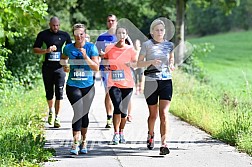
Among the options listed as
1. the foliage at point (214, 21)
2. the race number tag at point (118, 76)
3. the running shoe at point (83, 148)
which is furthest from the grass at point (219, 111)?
the foliage at point (214, 21)

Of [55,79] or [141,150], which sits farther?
[55,79]

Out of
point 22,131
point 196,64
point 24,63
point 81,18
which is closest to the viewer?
point 22,131

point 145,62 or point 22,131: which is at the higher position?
point 145,62

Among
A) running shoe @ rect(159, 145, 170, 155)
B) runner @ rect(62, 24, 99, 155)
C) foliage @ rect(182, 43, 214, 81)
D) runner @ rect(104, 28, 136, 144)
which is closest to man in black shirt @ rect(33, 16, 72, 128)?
runner @ rect(104, 28, 136, 144)

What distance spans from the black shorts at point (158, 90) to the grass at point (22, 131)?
1.72 metres

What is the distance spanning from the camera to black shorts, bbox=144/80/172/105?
8.82 metres

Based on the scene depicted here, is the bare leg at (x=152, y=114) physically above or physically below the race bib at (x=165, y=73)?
below

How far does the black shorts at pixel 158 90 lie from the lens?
882cm

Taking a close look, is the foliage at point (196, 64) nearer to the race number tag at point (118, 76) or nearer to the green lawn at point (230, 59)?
the green lawn at point (230, 59)

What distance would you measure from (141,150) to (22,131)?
2.05m

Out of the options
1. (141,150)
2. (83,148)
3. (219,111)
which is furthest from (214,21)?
(83,148)

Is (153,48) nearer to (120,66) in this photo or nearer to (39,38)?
(120,66)

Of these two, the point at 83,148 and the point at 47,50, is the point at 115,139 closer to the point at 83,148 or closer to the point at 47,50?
the point at 83,148

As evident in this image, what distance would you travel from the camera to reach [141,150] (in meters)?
9.12
